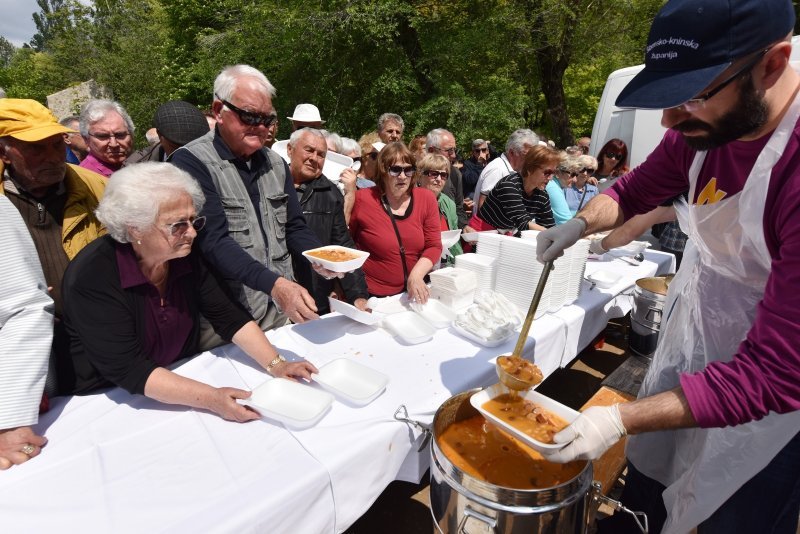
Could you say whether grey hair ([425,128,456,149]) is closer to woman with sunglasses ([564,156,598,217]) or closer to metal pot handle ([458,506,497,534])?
woman with sunglasses ([564,156,598,217])

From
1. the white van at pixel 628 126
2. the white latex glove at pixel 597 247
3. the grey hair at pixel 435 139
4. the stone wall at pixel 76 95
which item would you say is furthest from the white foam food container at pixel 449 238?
the stone wall at pixel 76 95

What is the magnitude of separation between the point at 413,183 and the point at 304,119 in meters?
2.67

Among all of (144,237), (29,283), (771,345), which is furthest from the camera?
(144,237)

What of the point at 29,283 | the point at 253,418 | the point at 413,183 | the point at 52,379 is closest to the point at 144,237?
the point at 29,283

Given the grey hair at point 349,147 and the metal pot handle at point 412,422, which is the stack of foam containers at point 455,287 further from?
the grey hair at point 349,147

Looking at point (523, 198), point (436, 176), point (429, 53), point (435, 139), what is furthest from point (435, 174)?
point (429, 53)

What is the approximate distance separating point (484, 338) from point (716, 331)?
949mm

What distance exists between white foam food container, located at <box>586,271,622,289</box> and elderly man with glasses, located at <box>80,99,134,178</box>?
12.0 ft

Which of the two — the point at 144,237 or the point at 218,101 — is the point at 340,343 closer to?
the point at 144,237

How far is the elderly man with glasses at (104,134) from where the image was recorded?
3.12 meters

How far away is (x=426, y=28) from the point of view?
1012cm

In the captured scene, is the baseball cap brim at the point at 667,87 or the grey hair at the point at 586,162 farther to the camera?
the grey hair at the point at 586,162

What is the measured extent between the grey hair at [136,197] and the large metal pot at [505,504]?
1316mm

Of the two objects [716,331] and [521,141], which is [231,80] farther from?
[521,141]
